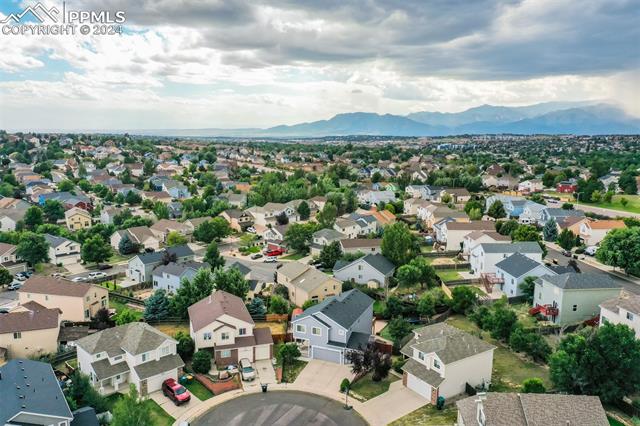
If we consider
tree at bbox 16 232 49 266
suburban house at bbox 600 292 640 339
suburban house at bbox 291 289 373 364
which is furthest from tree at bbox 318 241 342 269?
tree at bbox 16 232 49 266

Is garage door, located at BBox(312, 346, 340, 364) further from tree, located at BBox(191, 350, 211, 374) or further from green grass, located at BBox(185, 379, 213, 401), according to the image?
green grass, located at BBox(185, 379, 213, 401)

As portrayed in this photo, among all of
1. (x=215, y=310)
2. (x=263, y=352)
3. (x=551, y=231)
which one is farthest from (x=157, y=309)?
(x=551, y=231)

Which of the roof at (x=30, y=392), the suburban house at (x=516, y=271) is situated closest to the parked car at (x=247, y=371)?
the roof at (x=30, y=392)

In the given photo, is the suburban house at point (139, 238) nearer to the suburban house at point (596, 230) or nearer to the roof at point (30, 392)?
the roof at point (30, 392)

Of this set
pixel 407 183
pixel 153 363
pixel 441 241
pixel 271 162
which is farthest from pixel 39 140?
pixel 153 363

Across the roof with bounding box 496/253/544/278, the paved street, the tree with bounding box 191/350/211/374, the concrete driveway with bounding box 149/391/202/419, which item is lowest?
the concrete driveway with bounding box 149/391/202/419
